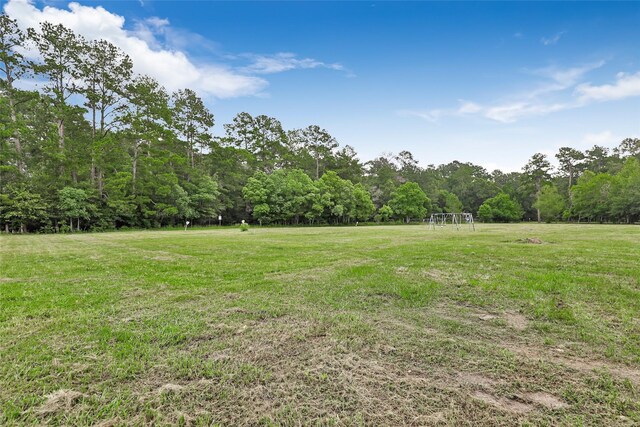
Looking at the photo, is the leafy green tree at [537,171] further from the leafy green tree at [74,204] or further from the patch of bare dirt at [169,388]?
the leafy green tree at [74,204]

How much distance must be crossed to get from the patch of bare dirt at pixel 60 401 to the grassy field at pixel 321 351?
0.01 metres

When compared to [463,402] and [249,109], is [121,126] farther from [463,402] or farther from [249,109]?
[463,402]

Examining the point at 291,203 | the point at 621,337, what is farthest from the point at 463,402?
the point at 291,203

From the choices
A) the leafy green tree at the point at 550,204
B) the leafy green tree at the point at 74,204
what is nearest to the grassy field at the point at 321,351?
the leafy green tree at the point at 74,204

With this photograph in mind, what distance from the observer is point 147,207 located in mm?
31828

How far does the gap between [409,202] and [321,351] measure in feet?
180

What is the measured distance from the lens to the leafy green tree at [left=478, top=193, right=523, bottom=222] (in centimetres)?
5825

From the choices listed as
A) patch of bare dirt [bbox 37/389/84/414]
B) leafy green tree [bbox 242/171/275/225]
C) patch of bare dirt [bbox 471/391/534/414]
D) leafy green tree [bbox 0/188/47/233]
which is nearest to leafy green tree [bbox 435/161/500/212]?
leafy green tree [bbox 242/171/275/225]

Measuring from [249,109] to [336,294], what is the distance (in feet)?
163

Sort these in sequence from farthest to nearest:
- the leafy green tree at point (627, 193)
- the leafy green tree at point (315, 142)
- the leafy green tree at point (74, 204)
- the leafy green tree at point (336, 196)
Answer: the leafy green tree at point (315, 142)
the leafy green tree at point (336, 196)
the leafy green tree at point (627, 193)
the leafy green tree at point (74, 204)

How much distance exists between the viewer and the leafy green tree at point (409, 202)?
54.2 metres

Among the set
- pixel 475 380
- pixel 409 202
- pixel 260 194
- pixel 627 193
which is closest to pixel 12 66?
pixel 260 194

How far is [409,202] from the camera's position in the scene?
54.7 metres

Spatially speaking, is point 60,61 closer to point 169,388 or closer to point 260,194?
point 260,194
